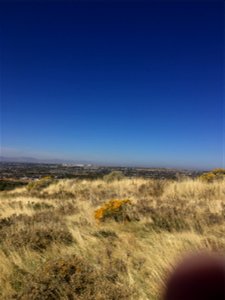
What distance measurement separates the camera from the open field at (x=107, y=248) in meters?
3.33

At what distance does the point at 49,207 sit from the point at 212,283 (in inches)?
383

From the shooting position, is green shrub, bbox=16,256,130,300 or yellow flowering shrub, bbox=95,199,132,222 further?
yellow flowering shrub, bbox=95,199,132,222

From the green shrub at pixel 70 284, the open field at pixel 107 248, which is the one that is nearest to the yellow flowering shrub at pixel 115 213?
the open field at pixel 107 248

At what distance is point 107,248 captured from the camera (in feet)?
15.4

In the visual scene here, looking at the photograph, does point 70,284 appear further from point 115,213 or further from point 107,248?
point 115,213

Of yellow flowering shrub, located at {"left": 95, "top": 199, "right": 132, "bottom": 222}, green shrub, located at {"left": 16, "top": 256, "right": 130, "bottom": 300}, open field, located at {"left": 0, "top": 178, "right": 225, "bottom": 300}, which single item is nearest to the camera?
green shrub, located at {"left": 16, "top": 256, "right": 130, "bottom": 300}

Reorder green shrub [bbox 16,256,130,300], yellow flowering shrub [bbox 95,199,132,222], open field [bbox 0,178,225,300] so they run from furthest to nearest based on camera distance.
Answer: yellow flowering shrub [bbox 95,199,132,222] → open field [bbox 0,178,225,300] → green shrub [bbox 16,256,130,300]

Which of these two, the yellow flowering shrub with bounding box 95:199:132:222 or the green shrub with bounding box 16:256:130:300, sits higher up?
the yellow flowering shrub with bounding box 95:199:132:222

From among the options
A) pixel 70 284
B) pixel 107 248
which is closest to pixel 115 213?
pixel 107 248

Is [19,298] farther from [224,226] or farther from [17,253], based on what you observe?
[224,226]

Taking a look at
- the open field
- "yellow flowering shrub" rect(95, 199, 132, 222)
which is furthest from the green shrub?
"yellow flowering shrub" rect(95, 199, 132, 222)

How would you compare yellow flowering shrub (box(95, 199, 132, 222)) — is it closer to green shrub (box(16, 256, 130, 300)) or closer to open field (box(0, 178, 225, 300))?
open field (box(0, 178, 225, 300))

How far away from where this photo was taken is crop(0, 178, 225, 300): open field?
131 inches

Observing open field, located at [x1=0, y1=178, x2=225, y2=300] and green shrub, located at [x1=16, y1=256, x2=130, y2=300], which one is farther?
open field, located at [x1=0, y1=178, x2=225, y2=300]
